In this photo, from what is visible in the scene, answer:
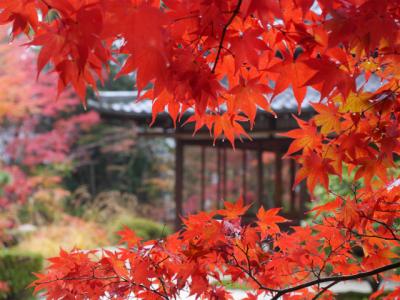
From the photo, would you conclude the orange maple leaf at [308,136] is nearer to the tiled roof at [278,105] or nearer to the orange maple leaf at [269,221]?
the orange maple leaf at [269,221]

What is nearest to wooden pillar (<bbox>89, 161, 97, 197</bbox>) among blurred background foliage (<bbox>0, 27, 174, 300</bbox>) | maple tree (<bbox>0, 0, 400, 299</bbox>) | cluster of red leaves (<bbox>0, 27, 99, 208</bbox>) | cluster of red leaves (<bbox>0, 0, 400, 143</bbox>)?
blurred background foliage (<bbox>0, 27, 174, 300</bbox>)

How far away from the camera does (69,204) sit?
38.0 ft

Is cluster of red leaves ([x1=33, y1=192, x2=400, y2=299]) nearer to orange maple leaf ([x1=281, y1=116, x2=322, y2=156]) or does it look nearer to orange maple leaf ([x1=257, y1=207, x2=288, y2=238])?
orange maple leaf ([x1=257, y1=207, x2=288, y2=238])

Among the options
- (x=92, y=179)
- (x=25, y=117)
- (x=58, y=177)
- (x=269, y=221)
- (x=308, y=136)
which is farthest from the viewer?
(x=92, y=179)

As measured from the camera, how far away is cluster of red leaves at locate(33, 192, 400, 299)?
4.48 feet

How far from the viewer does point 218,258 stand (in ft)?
4.77

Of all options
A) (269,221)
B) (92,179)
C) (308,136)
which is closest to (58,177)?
(92,179)

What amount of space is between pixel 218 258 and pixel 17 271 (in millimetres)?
5011

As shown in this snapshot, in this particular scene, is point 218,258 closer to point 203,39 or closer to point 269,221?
point 269,221

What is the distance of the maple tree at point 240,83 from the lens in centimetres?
83

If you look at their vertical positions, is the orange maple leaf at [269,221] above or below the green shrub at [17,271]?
above

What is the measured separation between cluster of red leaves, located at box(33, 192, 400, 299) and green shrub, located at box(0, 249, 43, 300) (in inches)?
184

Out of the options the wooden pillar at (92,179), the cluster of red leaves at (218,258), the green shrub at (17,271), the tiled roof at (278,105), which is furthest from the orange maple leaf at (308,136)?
the wooden pillar at (92,179)

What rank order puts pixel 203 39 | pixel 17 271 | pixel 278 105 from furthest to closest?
pixel 278 105
pixel 17 271
pixel 203 39
